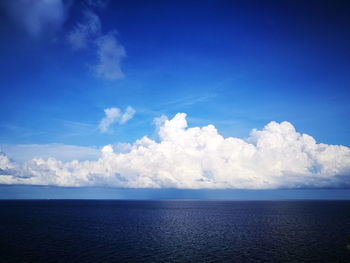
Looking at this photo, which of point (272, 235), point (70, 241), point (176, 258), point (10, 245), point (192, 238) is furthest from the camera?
point (272, 235)

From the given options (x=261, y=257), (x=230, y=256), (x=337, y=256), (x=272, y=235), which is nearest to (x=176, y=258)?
(x=230, y=256)

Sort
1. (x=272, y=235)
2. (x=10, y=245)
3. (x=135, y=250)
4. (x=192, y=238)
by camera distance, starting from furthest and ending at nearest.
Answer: (x=272, y=235)
(x=192, y=238)
(x=10, y=245)
(x=135, y=250)

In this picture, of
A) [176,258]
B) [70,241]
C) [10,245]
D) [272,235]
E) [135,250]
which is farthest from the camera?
[272,235]

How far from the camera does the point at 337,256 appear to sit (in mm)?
53094

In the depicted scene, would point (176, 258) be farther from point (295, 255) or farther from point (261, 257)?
point (295, 255)

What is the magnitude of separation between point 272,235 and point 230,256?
3160 centimetres

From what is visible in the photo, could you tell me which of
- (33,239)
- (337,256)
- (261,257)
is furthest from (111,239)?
(337,256)

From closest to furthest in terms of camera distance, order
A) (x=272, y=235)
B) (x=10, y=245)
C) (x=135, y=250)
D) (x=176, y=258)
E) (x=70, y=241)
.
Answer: (x=176, y=258) → (x=135, y=250) → (x=10, y=245) → (x=70, y=241) → (x=272, y=235)

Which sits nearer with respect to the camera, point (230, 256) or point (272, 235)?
point (230, 256)

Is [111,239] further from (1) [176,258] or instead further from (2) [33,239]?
(1) [176,258]

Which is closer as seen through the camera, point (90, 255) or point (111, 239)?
point (90, 255)

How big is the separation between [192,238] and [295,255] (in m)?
27.9

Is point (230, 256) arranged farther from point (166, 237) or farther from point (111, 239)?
point (111, 239)

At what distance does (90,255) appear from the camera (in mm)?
54531
